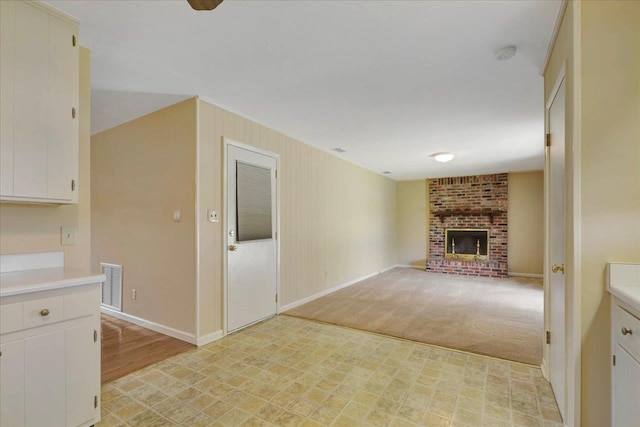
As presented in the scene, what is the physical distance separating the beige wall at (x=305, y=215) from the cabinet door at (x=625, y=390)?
2985 millimetres

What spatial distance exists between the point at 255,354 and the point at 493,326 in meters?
2.74

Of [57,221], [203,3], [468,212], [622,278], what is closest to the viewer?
[203,3]

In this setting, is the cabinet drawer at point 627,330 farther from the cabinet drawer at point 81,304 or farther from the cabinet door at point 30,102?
the cabinet door at point 30,102

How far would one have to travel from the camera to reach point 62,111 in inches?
71.2

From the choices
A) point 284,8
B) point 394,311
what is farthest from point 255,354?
point 284,8

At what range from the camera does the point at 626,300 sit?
1.22m

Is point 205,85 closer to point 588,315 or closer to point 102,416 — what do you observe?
point 102,416

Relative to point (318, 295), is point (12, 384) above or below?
above

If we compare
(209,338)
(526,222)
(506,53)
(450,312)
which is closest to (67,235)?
(209,338)

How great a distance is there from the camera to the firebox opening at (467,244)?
7.12 m

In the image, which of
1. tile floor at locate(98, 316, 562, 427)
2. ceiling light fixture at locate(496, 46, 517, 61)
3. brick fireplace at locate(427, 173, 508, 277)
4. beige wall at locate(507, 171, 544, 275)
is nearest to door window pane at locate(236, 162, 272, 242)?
tile floor at locate(98, 316, 562, 427)

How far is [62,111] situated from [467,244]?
7.78 metres

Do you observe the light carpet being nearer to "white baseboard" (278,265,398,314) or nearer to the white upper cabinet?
"white baseboard" (278,265,398,314)

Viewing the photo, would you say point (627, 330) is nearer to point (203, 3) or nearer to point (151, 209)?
point (203, 3)
